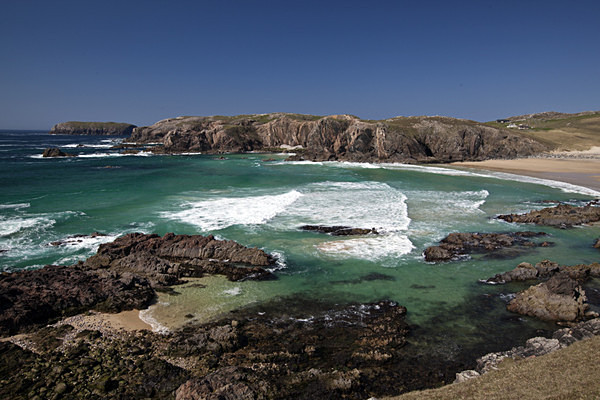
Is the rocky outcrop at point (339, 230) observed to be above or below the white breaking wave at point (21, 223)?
above

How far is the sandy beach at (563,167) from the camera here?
50.7 metres

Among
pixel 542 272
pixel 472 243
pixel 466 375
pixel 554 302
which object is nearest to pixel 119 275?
pixel 466 375

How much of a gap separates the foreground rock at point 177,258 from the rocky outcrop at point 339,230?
6.17 metres

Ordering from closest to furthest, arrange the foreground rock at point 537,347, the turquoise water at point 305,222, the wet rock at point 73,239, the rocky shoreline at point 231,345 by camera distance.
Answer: the rocky shoreline at point 231,345 < the foreground rock at point 537,347 < the turquoise water at point 305,222 < the wet rock at point 73,239

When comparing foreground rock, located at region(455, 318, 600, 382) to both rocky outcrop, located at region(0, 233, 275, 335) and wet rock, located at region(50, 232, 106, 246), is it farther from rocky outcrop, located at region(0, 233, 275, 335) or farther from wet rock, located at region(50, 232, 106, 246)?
wet rock, located at region(50, 232, 106, 246)

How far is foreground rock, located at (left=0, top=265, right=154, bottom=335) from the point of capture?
13.3 metres

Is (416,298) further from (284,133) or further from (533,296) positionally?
(284,133)

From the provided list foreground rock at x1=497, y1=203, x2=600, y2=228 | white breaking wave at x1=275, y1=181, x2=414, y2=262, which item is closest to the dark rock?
white breaking wave at x1=275, y1=181, x2=414, y2=262

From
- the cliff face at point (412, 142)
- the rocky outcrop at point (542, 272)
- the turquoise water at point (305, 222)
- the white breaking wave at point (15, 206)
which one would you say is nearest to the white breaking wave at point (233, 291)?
the turquoise water at point (305, 222)

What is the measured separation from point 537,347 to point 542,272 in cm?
839

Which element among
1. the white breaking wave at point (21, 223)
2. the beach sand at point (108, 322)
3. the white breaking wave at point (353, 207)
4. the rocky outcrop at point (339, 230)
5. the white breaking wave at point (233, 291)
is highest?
the white breaking wave at point (353, 207)

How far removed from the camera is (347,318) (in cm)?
1410

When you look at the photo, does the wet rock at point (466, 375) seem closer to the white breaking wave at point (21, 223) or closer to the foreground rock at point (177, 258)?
the foreground rock at point (177, 258)

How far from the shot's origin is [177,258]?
20375 millimetres
